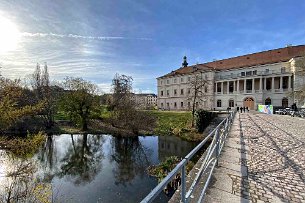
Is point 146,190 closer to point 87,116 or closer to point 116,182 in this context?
point 116,182

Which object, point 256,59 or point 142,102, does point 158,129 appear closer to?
point 142,102

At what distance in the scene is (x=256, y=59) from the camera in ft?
Result: 151

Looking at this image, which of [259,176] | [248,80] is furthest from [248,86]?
[259,176]

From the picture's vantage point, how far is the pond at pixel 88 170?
918 cm

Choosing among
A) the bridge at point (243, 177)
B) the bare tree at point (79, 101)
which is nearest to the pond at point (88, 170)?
the bridge at point (243, 177)

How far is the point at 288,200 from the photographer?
354 cm

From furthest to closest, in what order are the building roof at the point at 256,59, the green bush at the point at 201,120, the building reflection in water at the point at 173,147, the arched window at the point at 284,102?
the building roof at the point at 256,59, the arched window at the point at 284,102, the green bush at the point at 201,120, the building reflection in water at the point at 173,147

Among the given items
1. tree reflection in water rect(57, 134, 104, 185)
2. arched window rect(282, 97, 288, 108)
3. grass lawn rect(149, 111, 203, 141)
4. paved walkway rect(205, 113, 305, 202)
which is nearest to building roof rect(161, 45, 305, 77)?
arched window rect(282, 97, 288, 108)

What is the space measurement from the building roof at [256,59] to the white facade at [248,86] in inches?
45.5

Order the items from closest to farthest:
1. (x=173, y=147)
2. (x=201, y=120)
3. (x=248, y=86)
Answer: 1. (x=173, y=147)
2. (x=201, y=120)
3. (x=248, y=86)

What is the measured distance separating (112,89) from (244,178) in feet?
154

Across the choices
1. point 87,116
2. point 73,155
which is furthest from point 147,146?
point 87,116

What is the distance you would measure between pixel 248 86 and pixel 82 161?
126 feet

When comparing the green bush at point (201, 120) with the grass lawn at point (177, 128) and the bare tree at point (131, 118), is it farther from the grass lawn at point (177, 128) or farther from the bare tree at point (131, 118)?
the bare tree at point (131, 118)
